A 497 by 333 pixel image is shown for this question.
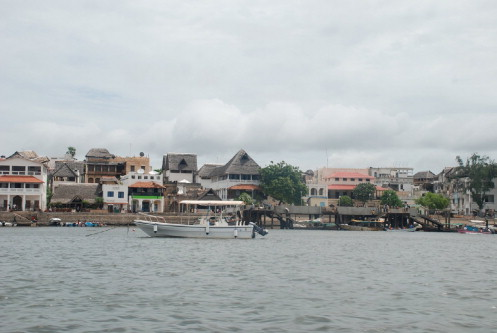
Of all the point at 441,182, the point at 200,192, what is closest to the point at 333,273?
the point at 200,192

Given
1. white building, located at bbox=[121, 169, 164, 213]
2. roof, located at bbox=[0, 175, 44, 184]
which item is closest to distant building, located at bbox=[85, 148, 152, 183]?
white building, located at bbox=[121, 169, 164, 213]

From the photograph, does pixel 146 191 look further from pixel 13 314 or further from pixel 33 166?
pixel 13 314

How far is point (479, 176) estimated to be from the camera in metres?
130

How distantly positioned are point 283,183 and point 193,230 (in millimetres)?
58078

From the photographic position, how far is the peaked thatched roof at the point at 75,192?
386 feet

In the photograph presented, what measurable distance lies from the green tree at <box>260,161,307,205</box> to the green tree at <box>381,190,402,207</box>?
74.0 ft

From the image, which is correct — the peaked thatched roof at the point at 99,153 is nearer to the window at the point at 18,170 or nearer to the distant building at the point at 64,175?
the distant building at the point at 64,175

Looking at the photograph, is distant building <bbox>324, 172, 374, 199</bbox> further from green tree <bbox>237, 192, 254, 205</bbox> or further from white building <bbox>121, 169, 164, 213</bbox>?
white building <bbox>121, 169, 164, 213</bbox>

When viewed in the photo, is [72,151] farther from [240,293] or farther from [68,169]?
[240,293]

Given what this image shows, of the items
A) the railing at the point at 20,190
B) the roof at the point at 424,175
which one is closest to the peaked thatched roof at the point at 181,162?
the railing at the point at 20,190

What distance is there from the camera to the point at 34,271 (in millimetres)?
35656

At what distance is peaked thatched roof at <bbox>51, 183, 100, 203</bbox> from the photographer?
118 metres

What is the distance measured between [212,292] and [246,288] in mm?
2058

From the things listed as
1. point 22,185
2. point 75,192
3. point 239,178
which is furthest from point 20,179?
point 239,178
